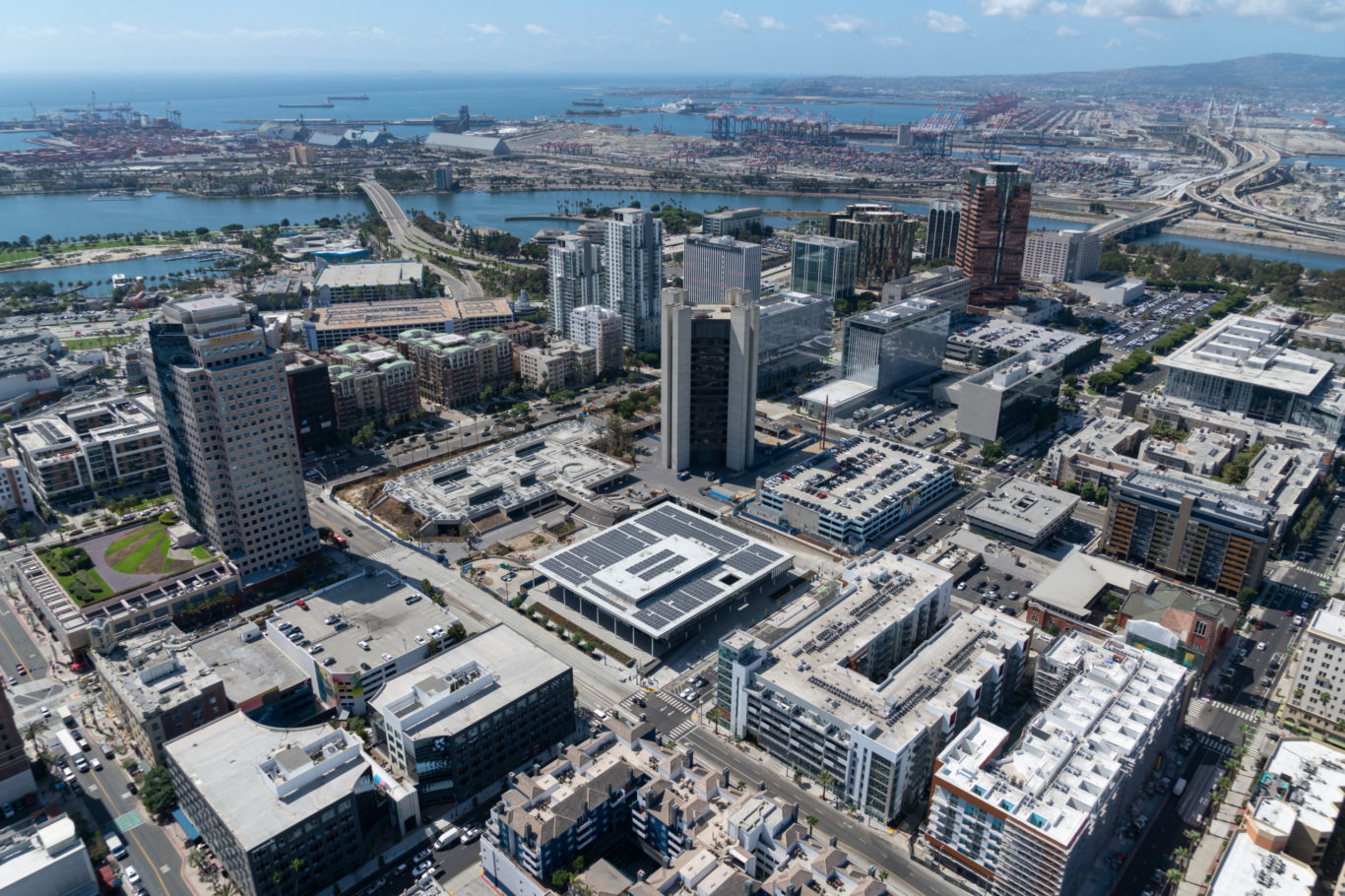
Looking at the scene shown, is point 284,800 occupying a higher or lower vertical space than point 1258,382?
lower

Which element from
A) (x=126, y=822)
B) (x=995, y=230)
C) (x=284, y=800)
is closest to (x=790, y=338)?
(x=995, y=230)

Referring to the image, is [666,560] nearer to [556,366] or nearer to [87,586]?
[87,586]

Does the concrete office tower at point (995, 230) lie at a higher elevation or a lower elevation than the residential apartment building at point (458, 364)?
higher

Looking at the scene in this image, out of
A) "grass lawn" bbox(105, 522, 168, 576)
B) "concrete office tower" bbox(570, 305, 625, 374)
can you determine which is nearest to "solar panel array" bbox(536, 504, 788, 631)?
"grass lawn" bbox(105, 522, 168, 576)

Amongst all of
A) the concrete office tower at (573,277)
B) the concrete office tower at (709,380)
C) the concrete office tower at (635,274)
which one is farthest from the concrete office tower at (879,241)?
the concrete office tower at (709,380)

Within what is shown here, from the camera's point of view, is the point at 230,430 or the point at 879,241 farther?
the point at 879,241

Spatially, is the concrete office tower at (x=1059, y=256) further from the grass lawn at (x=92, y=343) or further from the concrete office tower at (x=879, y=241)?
the grass lawn at (x=92, y=343)

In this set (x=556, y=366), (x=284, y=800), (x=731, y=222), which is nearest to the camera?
(x=284, y=800)
